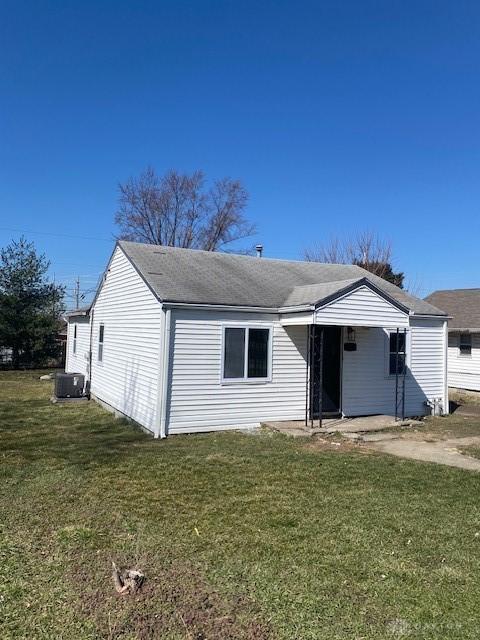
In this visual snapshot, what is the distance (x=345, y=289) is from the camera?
1041 cm

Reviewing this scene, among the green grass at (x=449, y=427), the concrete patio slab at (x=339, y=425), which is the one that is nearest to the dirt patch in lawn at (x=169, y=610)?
the concrete patio slab at (x=339, y=425)

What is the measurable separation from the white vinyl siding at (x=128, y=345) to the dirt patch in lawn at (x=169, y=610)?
5934 millimetres

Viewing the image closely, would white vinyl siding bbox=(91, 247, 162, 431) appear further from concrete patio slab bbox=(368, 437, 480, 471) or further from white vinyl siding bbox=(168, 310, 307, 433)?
concrete patio slab bbox=(368, 437, 480, 471)

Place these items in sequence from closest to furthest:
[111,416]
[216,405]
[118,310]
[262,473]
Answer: [262,473]
[216,405]
[111,416]
[118,310]

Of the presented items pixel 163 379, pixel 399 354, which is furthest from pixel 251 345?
pixel 399 354

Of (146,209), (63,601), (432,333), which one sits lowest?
(63,601)

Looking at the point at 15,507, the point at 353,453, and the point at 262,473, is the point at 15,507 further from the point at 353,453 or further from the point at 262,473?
the point at 353,453

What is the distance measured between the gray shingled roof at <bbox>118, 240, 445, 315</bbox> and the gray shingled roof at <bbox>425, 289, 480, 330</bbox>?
21.9 ft

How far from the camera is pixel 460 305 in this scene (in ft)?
70.8

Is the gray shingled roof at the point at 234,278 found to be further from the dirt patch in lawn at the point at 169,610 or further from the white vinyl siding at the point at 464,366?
the white vinyl siding at the point at 464,366

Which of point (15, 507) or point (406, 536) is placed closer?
point (406, 536)

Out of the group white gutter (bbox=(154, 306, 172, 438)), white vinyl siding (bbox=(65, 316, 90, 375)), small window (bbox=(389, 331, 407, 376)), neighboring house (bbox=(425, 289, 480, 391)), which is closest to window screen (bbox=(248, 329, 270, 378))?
white gutter (bbox=(154, 306, 172, 438))

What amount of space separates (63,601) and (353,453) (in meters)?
5.81

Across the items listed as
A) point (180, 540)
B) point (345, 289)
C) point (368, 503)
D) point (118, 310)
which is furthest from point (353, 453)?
point (118, 310)
